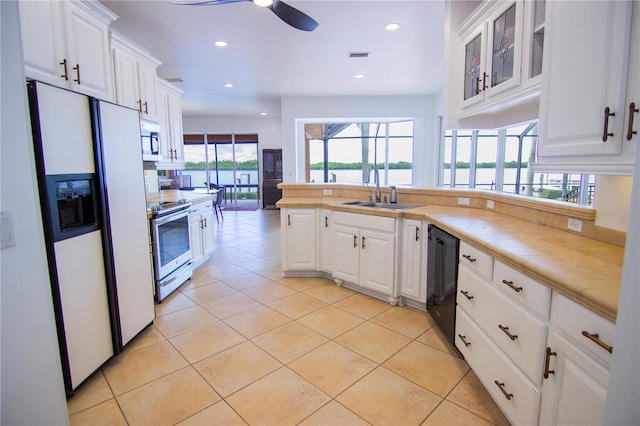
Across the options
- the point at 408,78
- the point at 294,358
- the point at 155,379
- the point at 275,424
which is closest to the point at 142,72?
the point at 155,379

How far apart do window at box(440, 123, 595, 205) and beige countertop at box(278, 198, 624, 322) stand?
3.34 metres

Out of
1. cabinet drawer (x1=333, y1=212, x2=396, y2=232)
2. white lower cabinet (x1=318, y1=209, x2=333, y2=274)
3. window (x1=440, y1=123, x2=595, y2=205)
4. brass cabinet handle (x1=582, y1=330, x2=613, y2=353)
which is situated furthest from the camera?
window (x1=440, y1=123, x2=595, y2=205)

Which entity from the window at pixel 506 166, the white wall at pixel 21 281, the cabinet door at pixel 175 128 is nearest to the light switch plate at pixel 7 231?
the white wall at pixel 21 281

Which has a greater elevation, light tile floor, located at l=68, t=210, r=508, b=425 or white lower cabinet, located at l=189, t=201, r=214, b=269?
white lower cabinet, located at l=189, t=201, r=214, b=269

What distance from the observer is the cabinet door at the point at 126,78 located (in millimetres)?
3107

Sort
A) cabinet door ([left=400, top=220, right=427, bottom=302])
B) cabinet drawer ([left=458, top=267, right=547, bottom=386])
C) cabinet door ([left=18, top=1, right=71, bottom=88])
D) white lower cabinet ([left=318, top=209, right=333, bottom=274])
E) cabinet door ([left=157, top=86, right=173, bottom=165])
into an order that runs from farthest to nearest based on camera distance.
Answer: cabinet door ([left=157, top=86, right=173, bottom=165]), white lower cabinet ([left=318, top=209, right=333, bottom=274]), cabinet door ([left=400, top=220, right=427, bottom=302]), cabinet door ([left=18, top=1, right=71, bottom=88]), cabinet drawer ([left=458, top=267, right=547, bottom=386])

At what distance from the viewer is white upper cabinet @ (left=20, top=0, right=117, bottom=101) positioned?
1.98 m

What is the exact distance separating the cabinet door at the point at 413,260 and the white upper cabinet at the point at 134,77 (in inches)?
113

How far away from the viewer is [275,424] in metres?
1.66

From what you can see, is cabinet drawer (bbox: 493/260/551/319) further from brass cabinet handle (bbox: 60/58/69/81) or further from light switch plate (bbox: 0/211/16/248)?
brass cabinet handle (bbox: 60/58/69/81)

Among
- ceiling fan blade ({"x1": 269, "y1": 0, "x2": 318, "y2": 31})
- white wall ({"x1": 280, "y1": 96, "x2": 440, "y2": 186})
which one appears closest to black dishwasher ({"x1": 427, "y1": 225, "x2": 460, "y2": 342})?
ceiling fan blade ({"x1": 269, "y1": 0, "x2": 318, "y2": 31})

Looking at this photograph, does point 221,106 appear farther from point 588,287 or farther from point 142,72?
point 588,287

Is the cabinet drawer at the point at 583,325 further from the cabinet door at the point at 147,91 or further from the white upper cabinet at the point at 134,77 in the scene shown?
the cabinet door at the point at 147,91

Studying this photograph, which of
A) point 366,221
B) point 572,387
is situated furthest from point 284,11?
point 572,387
